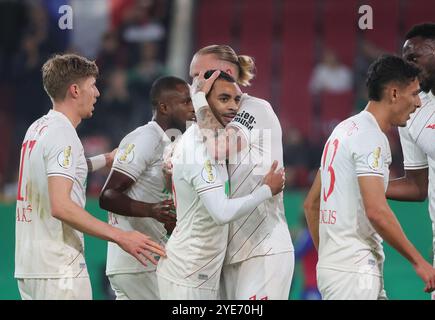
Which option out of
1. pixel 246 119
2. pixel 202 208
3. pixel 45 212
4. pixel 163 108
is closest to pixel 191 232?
pixel 202 208

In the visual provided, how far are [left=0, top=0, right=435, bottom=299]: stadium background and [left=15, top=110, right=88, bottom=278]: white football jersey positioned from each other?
179 inches

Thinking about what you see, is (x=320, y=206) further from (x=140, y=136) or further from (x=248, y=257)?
(x=140, y=136)

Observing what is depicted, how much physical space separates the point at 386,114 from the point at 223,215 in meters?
1.14

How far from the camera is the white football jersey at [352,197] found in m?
5.11

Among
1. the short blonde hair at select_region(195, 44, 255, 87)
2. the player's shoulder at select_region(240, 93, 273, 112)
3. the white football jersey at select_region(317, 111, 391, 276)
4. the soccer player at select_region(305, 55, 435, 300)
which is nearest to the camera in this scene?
the soccer player at select_region(305, 55, 435, 300)

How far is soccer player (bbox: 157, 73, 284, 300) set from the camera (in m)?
5.04

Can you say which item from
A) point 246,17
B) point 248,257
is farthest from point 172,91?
point 246,17

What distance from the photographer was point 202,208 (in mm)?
5215

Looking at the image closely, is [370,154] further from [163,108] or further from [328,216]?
[163,108]

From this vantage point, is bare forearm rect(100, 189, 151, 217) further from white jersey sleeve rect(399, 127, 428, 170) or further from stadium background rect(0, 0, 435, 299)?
stadium background rect(0, 0, 435, 299)

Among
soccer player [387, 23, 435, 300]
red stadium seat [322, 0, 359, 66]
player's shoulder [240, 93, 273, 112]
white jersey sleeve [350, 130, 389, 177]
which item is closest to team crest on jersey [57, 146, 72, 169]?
player's shoulder [240, 93, 273, 112]

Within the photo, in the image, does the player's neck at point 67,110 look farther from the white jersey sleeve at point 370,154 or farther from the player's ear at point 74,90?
the white jersey sleeve at point 370,154

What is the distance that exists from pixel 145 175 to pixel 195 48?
6.75 metres

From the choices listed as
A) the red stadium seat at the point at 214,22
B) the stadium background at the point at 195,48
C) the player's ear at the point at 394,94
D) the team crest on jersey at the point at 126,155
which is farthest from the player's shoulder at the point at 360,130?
the red stadium seat at the point at 214,22
